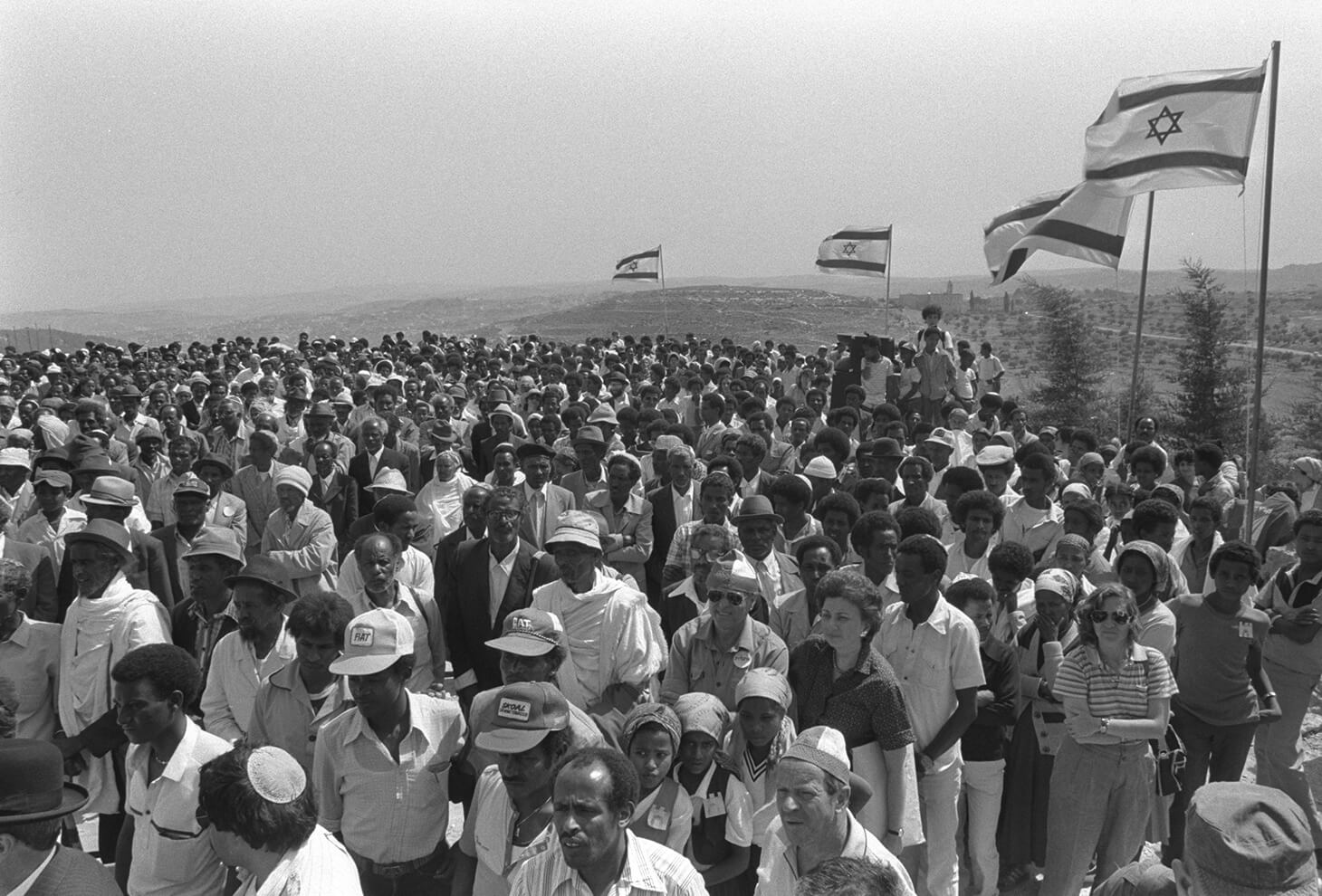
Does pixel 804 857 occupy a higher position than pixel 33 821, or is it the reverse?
pixel 33 821

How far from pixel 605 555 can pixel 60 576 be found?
3.18 meters

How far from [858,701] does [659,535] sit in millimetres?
3229

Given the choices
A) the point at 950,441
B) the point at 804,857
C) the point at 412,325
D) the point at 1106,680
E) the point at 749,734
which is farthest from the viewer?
the point at 412,325

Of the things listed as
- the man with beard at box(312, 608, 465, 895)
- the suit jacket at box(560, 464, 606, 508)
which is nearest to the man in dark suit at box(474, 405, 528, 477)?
the suit jacket at box(560, 464, 606, 508)

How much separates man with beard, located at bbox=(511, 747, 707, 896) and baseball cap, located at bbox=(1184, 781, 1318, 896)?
4.62 feet

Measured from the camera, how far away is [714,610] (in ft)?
15.2

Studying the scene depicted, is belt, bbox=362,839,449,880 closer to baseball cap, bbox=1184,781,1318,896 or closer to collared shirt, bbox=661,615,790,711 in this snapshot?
collared shirt, bbox=661,615,790,711

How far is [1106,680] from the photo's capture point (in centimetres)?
462

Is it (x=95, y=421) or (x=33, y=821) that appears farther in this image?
(x=95, y=421)

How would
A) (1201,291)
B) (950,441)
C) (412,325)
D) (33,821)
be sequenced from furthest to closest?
1. (412,325)
2. (1201,291)
3. (950,441)
4. (33,821)

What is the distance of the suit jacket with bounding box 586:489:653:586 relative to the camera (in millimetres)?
7070

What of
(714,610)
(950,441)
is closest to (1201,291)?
(950,441)

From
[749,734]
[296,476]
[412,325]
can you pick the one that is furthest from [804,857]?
[412,325]

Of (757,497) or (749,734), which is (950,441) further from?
(749,734)
